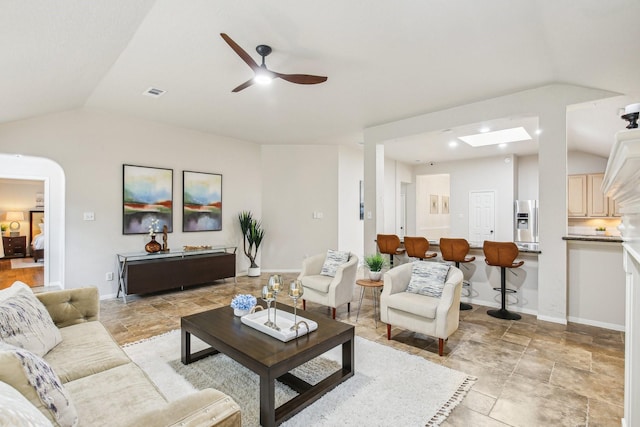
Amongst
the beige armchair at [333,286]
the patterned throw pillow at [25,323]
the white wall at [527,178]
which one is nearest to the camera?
the patterned throw pillow at [25,323]

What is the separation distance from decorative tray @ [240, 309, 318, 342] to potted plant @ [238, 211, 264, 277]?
12.4ft

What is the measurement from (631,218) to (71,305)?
354cm

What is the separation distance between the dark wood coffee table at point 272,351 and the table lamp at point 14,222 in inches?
350

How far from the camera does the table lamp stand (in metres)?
8.25

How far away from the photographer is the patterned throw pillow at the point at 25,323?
1.73 meters

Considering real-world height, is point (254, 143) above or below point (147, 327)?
above

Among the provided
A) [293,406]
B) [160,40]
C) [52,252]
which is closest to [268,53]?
[160,40]

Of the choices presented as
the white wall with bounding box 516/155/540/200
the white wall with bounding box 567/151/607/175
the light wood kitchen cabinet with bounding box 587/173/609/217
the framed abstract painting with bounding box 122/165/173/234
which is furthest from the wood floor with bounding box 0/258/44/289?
the white wall with bounding box 567/151/607/175

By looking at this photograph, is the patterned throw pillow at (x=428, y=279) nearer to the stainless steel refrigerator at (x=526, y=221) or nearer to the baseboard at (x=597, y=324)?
the baseboard at (x=597, y=324)

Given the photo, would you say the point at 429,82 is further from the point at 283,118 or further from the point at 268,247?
the point at 268,247

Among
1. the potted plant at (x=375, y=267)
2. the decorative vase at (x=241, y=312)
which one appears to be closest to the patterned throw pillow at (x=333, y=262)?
Result: the potted plant at (x=375, y=267)

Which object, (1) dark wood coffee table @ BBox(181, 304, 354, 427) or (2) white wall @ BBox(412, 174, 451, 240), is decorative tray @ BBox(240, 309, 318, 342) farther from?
(2) white wall @ BBox(412, 174, 451, 240)

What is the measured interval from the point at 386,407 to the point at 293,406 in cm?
62

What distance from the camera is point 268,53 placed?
2984 mm
